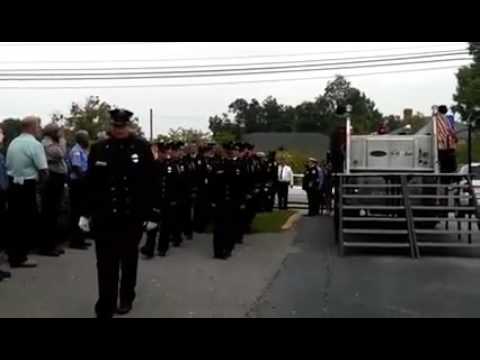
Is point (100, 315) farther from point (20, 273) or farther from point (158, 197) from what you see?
point (20, 273)

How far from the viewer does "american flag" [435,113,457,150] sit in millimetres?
15727

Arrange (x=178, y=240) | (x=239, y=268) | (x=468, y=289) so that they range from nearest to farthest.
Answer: (x=468, y=289), (x=239, y=268), (x=178, y=240)

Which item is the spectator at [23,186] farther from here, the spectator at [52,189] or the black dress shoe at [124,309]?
the black dress shoe at [124,309]

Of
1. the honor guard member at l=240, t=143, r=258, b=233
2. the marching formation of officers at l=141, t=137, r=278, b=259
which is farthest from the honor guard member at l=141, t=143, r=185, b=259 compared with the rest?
the honor guard member at l=240, t=143, r=258, b=233

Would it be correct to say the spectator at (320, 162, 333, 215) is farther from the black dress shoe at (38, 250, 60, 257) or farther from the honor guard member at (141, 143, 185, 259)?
the black dress shoe at (38, 250, 60, 257)

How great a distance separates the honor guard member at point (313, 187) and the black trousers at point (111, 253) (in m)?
15.8

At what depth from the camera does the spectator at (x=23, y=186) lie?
10.4 m

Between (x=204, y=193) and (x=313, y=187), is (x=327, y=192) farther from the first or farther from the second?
(x=204, y=193)

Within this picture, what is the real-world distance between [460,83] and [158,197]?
66.6m

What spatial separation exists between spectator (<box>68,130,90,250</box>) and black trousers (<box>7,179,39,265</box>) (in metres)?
1.58

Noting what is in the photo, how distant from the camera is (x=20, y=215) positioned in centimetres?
1051

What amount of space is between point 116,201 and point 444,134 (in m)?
9.72
